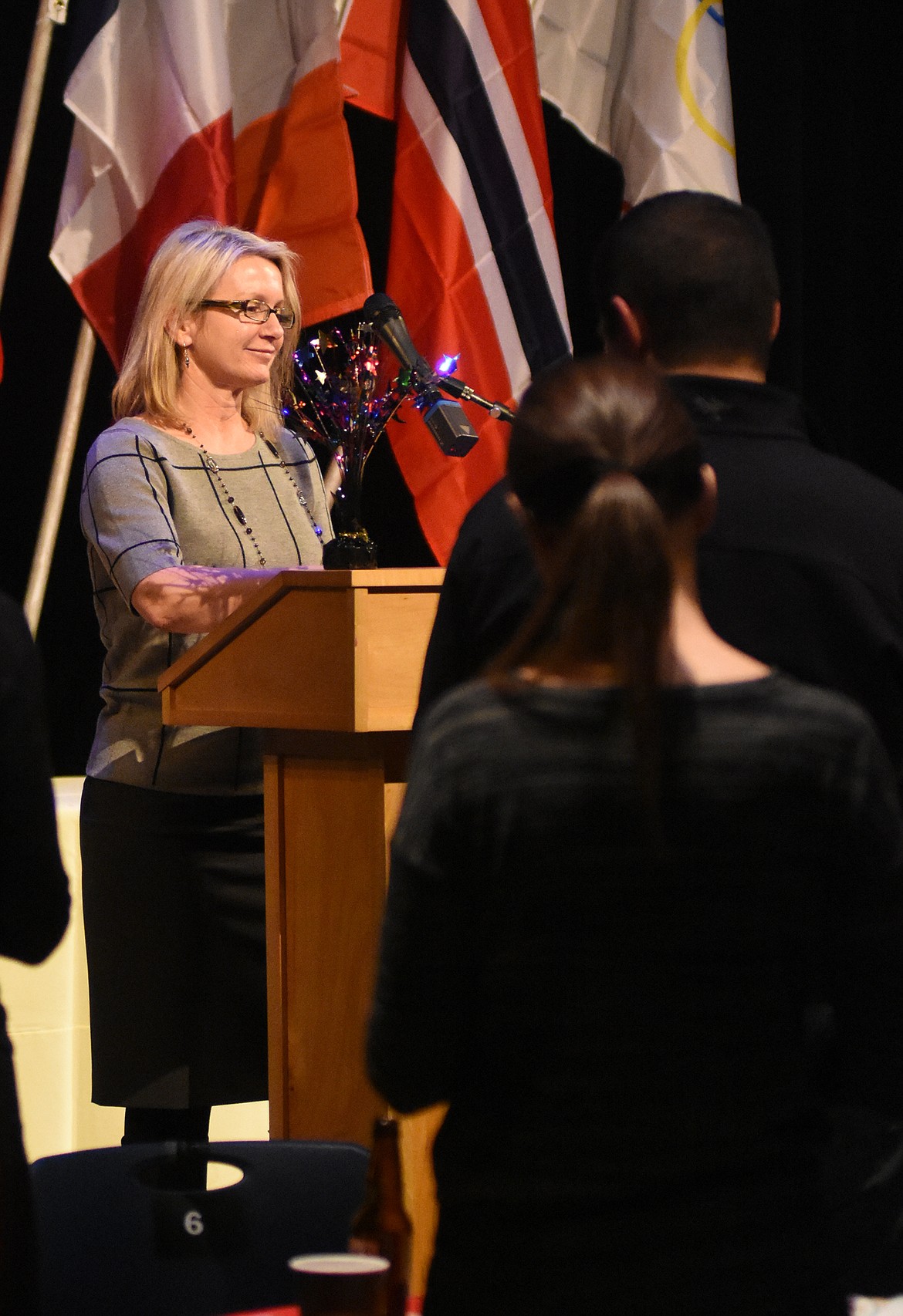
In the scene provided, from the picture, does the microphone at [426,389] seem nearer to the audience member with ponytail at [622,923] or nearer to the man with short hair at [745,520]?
the man with short hair at [745,520]

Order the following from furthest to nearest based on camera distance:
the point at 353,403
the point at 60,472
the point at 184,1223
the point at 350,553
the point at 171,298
Result: 1. the point at 60,472
2. the point at 171,298
3. the point at 353,403
4. the point at 350,553
5. the point at 184,1223

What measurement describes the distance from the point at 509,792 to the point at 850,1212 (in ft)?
1.51

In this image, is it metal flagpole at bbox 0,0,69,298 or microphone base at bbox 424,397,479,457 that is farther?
metal flagpole at bbox 0,0,69,298

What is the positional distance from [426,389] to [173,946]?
962 millimetres

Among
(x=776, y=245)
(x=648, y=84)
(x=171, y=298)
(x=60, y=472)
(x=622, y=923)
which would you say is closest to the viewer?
(x=622, y=923)

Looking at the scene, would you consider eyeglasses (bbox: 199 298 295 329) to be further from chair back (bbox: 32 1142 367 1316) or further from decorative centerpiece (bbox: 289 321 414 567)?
chair back (bbox: 32 1142 367 1316)

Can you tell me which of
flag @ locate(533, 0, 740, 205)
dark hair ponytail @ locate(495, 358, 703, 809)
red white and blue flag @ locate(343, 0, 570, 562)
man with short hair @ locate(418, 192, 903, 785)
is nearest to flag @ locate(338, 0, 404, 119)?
red white and blue flag @ locate(343, 0, 570, 562)

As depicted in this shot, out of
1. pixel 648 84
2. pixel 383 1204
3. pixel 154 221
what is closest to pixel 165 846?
pixel 383 1204

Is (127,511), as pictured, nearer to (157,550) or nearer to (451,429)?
(157,550)

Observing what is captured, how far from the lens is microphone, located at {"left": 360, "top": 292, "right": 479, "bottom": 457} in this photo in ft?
6.54

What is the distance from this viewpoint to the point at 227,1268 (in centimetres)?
164

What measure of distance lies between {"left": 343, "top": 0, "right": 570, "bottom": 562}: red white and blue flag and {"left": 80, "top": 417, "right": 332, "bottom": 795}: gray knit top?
4.69ft

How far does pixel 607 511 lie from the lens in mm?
1030

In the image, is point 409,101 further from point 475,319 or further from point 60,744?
point 60,744
